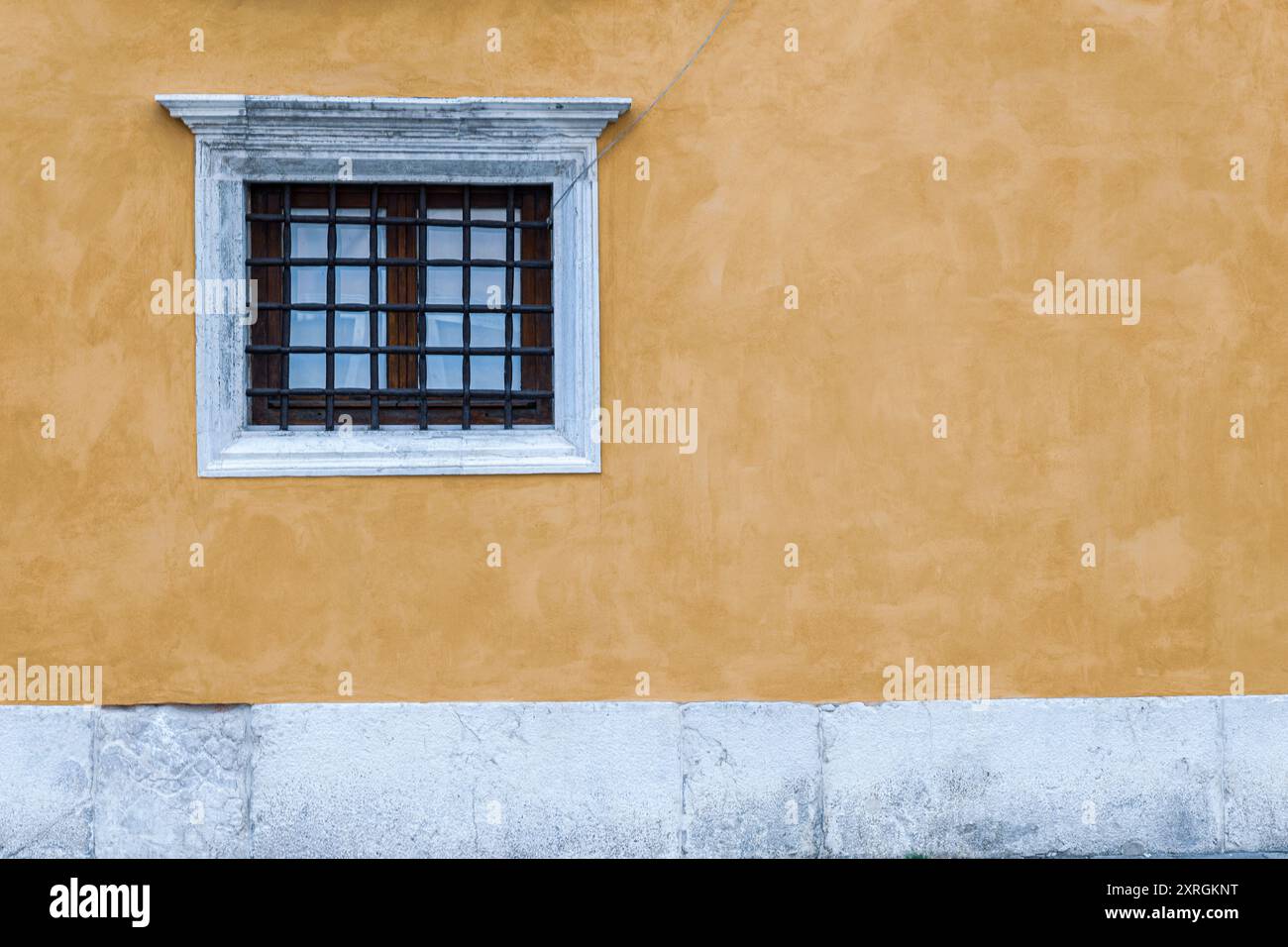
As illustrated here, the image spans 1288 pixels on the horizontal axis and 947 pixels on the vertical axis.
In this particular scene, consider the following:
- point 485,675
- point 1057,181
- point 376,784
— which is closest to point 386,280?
point 485,675

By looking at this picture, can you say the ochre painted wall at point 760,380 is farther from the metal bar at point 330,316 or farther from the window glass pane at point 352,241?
the window glass pane at point 352,241

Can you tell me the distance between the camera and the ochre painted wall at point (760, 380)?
17.3ft

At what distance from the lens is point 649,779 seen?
17.4ft

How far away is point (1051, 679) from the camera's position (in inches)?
213

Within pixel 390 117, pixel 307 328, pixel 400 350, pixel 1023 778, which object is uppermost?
pixel 390 117

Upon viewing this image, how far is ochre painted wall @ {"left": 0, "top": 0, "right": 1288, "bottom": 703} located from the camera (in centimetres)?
526

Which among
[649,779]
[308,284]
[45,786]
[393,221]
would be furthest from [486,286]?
[45,786]

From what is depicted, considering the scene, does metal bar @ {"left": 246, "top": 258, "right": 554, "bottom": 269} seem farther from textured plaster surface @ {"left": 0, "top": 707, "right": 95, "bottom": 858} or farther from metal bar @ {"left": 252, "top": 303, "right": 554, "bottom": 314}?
textured plaster surface @ {"left": 0, "top": 707, "right": 95, "bottom": 858}

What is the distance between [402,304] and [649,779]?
2.30 meters

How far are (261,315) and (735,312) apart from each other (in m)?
2.04

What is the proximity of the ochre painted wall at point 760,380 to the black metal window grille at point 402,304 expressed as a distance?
33cm

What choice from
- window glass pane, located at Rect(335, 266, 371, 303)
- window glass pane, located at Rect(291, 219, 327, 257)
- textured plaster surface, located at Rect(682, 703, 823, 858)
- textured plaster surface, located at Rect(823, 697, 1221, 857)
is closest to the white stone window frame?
window glass pane, located at Rect(291, 219, 327, 257)

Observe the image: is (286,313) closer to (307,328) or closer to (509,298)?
(307,328)

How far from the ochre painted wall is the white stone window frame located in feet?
0.32
